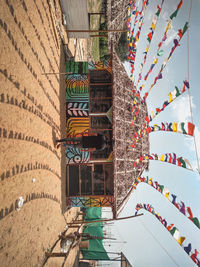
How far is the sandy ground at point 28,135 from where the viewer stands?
429 cm

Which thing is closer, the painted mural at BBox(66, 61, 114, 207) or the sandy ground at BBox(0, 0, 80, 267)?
the sandy ground at BBox(0, 0, 80, 267)

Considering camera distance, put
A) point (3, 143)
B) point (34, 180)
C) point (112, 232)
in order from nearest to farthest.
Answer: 1. point (3, 143)
2. point (34, 180)
3. point (112, 232)

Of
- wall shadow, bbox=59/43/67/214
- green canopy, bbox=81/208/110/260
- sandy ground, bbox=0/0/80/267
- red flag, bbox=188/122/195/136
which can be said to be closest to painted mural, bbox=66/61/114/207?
wall shadow, bbox=59/43/67/214

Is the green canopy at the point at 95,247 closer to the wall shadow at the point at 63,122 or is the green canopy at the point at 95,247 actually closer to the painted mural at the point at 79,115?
the painted mural at the point at 79,115

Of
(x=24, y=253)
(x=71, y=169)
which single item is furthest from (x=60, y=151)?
(x=24, y=253)

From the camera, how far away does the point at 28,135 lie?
5.53 m

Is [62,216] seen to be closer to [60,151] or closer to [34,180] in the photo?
[60,151]

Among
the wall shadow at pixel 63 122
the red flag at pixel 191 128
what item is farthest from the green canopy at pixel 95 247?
the red flag at pixel 191 128

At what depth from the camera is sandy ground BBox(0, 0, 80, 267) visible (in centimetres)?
429

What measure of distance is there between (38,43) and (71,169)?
6.02 m

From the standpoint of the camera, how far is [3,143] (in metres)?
4.21

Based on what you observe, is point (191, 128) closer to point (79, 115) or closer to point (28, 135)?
point (28, 135)

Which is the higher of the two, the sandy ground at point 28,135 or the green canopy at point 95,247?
the sandy ground at point 28,135

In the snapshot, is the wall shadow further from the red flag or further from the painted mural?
the red flag
